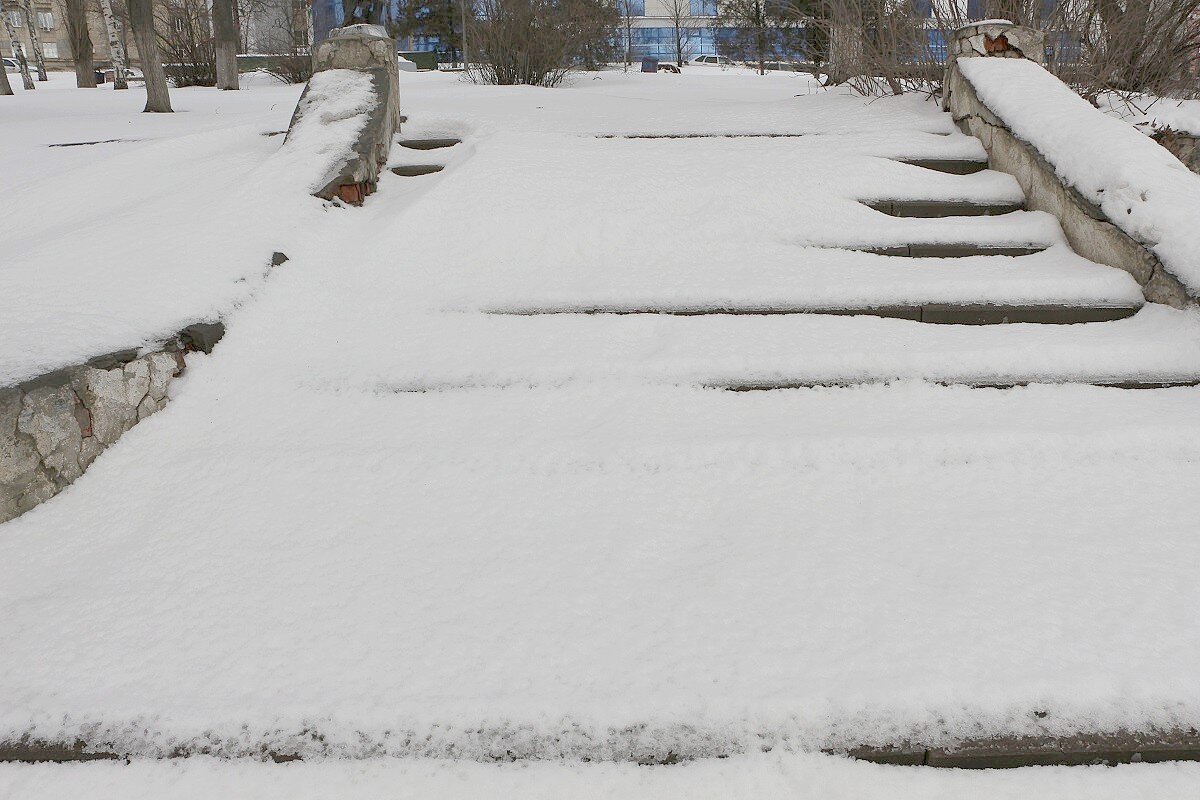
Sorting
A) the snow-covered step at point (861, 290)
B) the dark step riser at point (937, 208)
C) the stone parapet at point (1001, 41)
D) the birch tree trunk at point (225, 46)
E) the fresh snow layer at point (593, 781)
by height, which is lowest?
the fresh snow layer at point (593, 781)

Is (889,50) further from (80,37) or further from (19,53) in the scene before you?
(19,53)

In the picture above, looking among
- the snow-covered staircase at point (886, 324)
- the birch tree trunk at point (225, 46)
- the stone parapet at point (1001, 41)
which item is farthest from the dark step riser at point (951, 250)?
the birch tree trunk at point (225, 46)

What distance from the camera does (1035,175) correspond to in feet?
10.4

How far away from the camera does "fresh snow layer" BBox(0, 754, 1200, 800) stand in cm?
116

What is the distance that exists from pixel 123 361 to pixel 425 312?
3.14 feet

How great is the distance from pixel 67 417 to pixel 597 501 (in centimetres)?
137

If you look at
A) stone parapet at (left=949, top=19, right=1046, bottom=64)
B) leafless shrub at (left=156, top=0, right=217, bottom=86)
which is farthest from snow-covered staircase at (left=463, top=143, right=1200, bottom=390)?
leafless shrub at (left=156, top=0, right=217, bottom=86)

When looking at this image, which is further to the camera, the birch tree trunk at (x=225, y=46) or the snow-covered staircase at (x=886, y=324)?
the birch tree trunk at (x=225, y=46)

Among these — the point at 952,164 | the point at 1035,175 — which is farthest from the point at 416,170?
the point at 1035,175

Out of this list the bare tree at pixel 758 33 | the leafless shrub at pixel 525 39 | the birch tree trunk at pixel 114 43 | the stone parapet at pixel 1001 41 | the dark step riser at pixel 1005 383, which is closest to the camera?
the dark step riser at pixel 1005 383

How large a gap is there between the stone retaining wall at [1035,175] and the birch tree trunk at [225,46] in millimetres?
10998

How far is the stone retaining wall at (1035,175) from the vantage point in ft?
8.41

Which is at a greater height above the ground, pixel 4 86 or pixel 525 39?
pixel 525 39

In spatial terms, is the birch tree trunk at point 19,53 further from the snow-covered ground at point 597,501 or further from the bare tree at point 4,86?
the snow-covered ground at point 597,501
